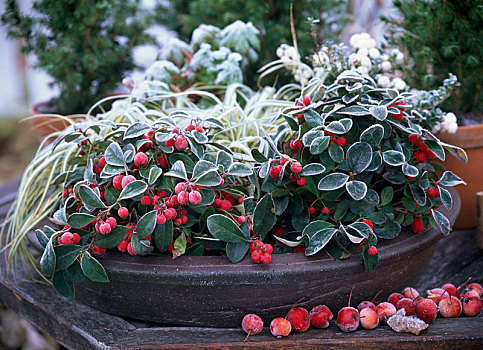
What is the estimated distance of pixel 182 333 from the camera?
69 centimetres

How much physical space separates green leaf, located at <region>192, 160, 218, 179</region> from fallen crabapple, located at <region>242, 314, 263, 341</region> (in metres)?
0.23

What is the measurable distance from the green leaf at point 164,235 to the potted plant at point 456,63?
59 centimetres

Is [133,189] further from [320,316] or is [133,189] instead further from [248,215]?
[320,316]

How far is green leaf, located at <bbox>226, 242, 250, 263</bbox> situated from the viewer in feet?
2.20

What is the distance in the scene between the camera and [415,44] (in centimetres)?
110

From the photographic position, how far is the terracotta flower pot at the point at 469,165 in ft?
3.11

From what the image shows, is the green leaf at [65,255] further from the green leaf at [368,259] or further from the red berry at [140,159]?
the green leaf at [368,259]

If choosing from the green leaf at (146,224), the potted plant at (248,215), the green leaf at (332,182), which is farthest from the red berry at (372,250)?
the green leaf at (146,224)

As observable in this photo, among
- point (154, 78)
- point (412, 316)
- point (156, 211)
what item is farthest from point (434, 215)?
point (154, 78)

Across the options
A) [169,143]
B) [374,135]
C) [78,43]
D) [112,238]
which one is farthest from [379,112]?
[78,43]

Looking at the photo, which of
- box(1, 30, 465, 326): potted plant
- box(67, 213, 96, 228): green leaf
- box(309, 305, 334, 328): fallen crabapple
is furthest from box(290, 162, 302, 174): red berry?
box(67, 213, 96, 228): green leaf

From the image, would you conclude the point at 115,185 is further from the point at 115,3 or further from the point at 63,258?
the point at 115,3

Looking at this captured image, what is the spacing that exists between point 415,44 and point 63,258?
953mm

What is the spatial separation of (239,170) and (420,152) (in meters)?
0.33
